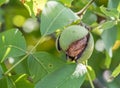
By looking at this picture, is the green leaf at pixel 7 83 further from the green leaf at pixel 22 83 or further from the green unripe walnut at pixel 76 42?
the green unripe walnut at pixel 76 42

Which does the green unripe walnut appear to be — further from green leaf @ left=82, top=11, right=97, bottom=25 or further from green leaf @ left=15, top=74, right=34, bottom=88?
green leaf @ left=82, top=11, right=97, bottom=25

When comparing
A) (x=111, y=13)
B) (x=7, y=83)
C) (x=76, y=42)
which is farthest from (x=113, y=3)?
(x=7, y=83)

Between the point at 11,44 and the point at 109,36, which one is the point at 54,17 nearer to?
the point at 11,44

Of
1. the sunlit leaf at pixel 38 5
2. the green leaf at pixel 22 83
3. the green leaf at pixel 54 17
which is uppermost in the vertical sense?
the sunlit leaf at pixel 38 5

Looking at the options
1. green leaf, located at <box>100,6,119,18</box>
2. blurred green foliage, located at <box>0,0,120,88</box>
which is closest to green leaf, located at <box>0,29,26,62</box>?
blurred green foliage, located at <box>0,0,120,88</box>

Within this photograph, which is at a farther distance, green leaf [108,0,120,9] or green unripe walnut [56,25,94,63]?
green leaf [108,0,120,9]

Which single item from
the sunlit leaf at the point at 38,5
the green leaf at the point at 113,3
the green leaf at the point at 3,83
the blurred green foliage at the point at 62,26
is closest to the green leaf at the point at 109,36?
the blurred green foliage at the point at 62,26
